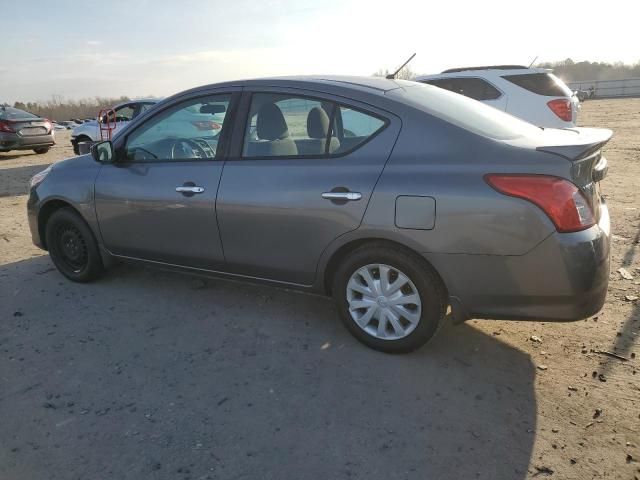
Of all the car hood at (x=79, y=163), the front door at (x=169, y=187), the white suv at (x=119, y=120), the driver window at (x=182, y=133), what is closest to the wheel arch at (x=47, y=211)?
the car hood at (x=79, y=163)

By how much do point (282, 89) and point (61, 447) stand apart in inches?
99.4

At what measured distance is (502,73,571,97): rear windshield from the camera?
7777 mm

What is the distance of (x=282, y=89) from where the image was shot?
349cm

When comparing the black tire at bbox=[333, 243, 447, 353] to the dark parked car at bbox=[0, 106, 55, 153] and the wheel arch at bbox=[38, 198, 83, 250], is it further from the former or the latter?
the dark parked car at bbox=[0, 106, 55, 153]

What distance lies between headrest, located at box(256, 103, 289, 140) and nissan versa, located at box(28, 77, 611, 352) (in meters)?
0.01

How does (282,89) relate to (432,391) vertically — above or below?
above

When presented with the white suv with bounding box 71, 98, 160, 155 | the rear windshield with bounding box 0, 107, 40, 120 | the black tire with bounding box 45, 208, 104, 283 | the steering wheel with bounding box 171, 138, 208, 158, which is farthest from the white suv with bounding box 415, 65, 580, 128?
the rear windshield with bounding box 0, 107, 40, 120

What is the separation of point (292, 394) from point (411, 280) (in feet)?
3.17

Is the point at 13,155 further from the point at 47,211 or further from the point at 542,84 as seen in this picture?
the point at 542,84

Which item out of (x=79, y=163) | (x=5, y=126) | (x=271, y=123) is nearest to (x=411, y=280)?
(x=271, y=123)

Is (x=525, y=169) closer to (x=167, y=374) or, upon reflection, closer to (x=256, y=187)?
(x=256, y=187)

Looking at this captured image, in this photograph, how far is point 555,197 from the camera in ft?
8.46

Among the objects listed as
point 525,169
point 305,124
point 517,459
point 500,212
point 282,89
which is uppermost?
point 282,89

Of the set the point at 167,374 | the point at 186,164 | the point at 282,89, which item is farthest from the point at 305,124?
the point at 167,374
